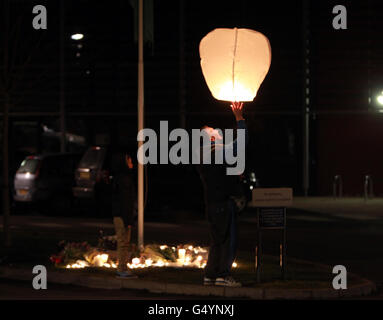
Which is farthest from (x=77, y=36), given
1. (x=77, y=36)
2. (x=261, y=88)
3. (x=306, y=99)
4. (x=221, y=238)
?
(x=221, y=238)

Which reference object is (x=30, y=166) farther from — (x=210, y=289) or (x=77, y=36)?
(x=210, y=289)

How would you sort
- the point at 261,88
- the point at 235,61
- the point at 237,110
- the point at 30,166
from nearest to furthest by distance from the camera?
1. the point at 237,110
2. the point at 235,61
3. the point at 30,166
4. the point at 261,88

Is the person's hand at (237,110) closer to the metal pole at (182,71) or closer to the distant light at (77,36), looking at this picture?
the metal pole at (182,71)

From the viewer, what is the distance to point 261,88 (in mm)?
29094

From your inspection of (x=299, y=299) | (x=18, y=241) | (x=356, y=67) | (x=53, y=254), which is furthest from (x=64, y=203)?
(x=299, y=299)

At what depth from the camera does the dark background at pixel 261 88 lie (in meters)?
28.5

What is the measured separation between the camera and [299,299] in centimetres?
1055

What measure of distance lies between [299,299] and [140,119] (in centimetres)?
468

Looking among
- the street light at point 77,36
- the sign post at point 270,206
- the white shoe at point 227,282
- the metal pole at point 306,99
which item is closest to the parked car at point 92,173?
the street light at point 77,36

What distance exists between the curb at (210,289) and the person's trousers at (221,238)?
1.04ft

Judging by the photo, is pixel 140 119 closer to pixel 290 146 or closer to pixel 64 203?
pixel 64 203

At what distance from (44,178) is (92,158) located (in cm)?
151

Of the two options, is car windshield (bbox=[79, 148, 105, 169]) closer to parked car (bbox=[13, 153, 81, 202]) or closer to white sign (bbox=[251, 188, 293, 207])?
parked car (bbox=[13, 153, 81, 202])

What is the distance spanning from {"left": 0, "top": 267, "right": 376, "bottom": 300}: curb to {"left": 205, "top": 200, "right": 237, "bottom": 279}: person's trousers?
1.04 feet
